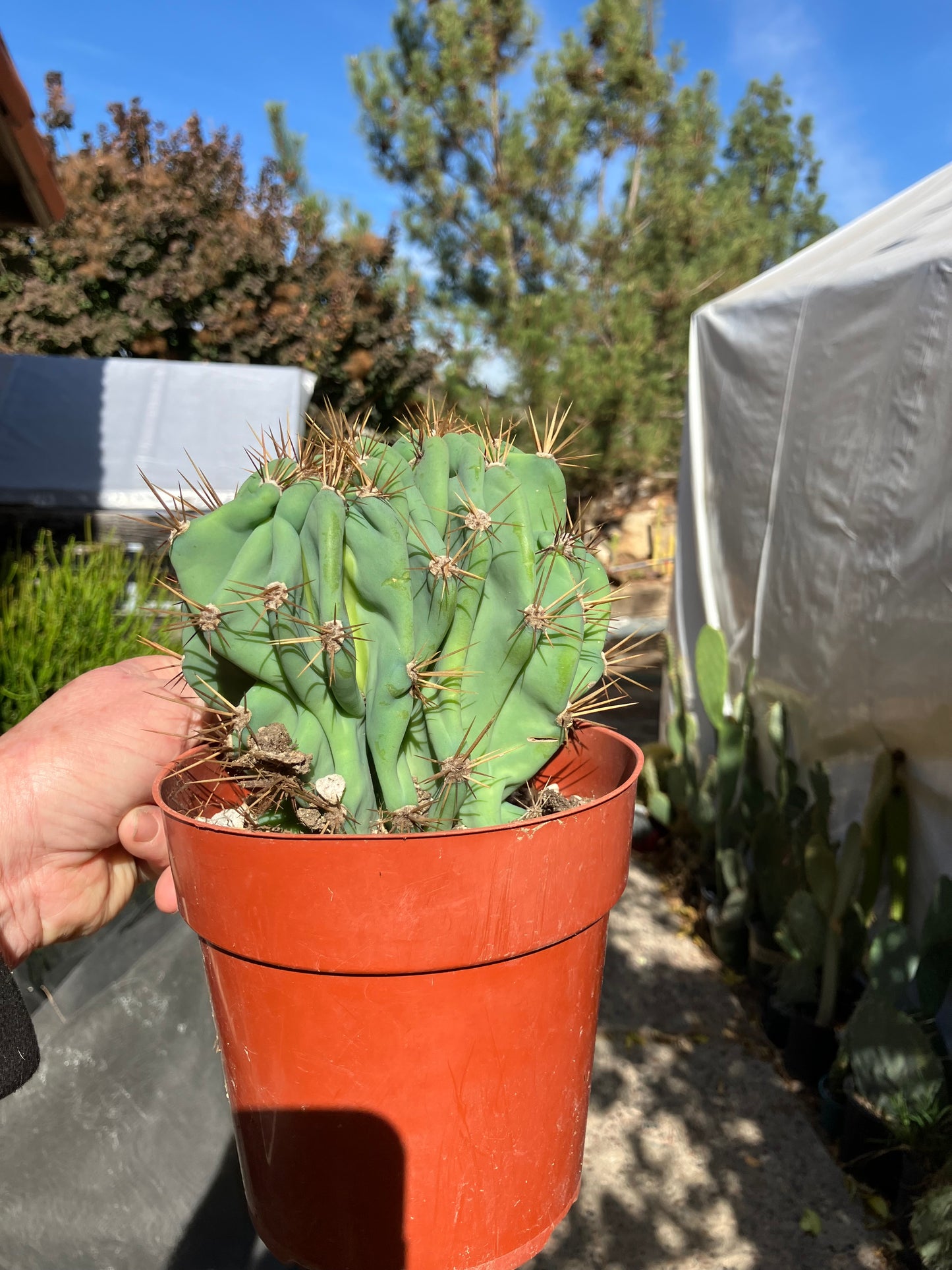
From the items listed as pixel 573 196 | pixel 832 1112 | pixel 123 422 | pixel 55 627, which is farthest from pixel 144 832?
pixel 573 196

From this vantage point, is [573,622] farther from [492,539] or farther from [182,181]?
[182,181]

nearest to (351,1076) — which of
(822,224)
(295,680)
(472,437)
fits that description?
(295,680)

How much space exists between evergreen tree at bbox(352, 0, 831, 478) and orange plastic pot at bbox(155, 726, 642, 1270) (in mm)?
6970

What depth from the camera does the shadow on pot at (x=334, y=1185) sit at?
825mm

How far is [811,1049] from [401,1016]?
2.38 meters

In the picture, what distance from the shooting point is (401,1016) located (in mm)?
804

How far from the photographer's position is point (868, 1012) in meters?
2.19

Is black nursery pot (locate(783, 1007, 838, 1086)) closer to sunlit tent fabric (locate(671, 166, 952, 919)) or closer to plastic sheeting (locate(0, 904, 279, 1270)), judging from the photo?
sunlit tent fabric (locate(671, 166, 952, 919))

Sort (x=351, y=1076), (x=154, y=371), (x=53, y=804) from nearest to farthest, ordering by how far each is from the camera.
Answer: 1. (x=351, y=1076)
2. (x=53, y=804)
3. (x=154, y=371)

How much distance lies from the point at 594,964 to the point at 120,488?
5892 millimetres

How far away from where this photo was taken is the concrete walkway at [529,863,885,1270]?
7.01 feet

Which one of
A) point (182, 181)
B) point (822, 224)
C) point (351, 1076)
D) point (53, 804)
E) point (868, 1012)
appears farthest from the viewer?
point (822, 224)

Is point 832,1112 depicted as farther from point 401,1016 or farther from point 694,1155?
point 401,1016

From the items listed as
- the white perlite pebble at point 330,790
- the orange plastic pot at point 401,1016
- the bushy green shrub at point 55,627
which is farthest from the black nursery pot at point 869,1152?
the bushy green shrub at point 55,627
